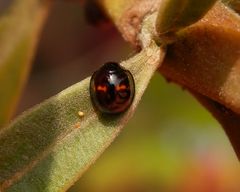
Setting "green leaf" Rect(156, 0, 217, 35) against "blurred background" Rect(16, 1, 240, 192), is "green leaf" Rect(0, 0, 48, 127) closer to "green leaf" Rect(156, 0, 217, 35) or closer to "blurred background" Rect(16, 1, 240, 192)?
"blurred background" Rect(16, 1, 240, 192)

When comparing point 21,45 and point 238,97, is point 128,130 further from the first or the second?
point 238,97

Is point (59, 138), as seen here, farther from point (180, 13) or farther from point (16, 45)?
point (16, 45)

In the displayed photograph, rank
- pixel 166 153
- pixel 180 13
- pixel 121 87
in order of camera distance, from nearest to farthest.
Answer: pixel 180 13
pixel 121 87
pixel 166 153

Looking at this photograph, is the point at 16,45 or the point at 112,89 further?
the point at 16,45

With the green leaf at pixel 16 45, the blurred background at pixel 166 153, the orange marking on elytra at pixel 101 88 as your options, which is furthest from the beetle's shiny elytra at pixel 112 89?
the blurred background at pixel 166 153

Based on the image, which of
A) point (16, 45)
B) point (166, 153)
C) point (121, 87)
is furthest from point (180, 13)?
point (166, 153)

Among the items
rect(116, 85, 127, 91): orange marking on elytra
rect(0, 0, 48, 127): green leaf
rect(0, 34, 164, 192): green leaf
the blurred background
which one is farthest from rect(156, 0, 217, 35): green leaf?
the blurred background

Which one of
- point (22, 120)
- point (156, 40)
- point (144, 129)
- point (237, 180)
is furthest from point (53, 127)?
point (144, 129)

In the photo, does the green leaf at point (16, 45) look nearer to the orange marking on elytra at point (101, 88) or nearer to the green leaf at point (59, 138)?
the orange marking on elytra at point (101, 88)
